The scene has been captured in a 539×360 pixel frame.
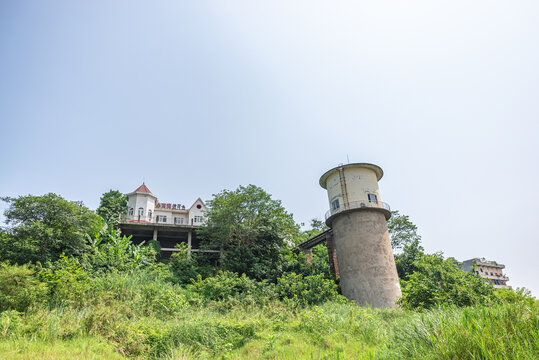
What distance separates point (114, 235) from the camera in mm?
22922

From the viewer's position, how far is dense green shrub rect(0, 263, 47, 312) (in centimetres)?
1075

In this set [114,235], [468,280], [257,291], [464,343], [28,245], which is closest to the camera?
[464,343]

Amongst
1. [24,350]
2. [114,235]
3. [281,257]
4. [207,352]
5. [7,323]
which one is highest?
[114,235]

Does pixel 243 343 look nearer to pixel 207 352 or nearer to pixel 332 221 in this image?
pixel 207 352

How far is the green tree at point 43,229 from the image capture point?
17.5 meters

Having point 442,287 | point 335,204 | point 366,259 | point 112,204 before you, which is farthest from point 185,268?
point 112,204

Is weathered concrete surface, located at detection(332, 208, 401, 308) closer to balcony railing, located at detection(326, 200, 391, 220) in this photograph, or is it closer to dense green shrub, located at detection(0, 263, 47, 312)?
balcony railing, located at detection(326, 200, 391, 220)

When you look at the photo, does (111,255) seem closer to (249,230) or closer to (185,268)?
(185,268)

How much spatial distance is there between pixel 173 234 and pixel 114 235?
8.77m

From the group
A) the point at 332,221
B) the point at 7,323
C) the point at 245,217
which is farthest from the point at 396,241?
the point at 7,323

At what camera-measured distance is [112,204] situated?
37406 mm

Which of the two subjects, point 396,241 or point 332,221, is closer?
point 332,221

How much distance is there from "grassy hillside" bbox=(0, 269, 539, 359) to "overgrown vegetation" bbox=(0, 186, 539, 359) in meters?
0.03

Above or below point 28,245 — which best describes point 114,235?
above
